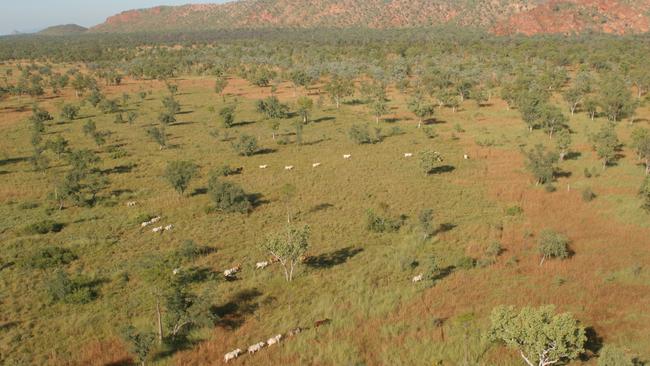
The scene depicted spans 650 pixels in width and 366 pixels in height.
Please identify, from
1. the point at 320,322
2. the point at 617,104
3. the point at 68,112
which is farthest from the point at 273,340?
the point at 68,112

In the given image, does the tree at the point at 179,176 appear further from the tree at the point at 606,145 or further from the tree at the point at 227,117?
the tree at the point at 606,145

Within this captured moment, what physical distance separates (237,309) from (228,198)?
17407 millimetres

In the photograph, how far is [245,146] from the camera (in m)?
63.0

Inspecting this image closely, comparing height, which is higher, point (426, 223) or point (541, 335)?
point (541, 335)

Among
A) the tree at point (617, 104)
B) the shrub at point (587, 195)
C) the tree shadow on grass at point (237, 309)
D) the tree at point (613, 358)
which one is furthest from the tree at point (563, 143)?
the tree shadow on grass at point (237, 309)

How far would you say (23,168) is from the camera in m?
58.8

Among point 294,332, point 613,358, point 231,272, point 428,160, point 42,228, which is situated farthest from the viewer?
point 428,160

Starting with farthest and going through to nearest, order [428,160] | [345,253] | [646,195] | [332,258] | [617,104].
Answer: [617,104]
[428,160]
[646,195]
[345,253]
[332,258]

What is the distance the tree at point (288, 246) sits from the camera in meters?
31.7

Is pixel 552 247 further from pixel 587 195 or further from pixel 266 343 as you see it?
pixel 266 343

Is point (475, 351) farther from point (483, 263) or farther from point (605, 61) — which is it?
point (605, 61)

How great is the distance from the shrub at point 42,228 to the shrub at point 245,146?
27.0 metres

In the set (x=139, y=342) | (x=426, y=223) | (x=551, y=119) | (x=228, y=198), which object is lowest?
(x=426, y=223)

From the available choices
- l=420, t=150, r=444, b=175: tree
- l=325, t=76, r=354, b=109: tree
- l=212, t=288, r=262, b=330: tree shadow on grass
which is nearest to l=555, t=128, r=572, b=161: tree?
l=420, t=150, r=444, b=175: tree
